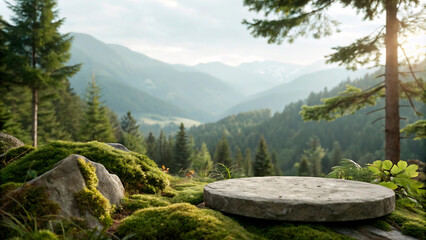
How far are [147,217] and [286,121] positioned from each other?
5288 inches

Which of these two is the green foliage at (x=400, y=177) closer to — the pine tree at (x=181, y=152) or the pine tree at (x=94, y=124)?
the pine tree at (x=94, y=124)

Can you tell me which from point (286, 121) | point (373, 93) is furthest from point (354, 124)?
point (373, 93)

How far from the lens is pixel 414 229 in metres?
2.91

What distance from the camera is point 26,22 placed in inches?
683

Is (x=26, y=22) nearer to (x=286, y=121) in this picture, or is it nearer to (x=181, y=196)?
(x=181, y=196)

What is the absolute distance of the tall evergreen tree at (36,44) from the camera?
55.0 feet

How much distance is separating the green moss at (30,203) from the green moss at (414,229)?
343 cm

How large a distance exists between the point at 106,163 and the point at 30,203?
1.60m

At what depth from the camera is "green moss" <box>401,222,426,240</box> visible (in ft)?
9.34

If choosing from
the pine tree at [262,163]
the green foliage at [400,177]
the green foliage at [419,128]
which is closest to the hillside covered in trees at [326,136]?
the pine tree at [262,163]

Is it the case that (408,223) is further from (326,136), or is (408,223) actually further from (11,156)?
(326,136)

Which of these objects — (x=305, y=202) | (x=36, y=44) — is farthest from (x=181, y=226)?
A: (x=36, y=44)

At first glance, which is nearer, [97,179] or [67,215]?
[67,215]

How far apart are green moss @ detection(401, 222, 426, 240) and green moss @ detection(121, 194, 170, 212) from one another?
269 cm
